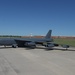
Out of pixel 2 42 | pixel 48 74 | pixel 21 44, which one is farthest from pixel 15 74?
pixel 21 44

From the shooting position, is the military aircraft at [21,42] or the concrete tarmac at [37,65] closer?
the concrete tarmac at [37,65]

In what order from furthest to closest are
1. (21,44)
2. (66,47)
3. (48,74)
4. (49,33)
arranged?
(49,33)
(21,44)
(66,47)
(48,74)

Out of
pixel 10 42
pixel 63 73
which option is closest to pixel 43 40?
pixel 10 42

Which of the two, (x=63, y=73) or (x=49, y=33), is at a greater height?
(x=49, y=33)

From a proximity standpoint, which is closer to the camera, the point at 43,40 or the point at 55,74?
the point at 55,74

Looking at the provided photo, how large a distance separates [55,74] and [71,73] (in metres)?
1.31

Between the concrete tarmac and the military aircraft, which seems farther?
the military aircraft

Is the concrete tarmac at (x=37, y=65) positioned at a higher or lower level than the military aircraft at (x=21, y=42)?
lower

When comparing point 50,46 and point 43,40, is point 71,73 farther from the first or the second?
point 43,40

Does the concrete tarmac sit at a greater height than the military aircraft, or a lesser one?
lesser

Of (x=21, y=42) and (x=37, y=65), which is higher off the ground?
(x=21, y=42)

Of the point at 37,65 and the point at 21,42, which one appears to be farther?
the point at 21,42

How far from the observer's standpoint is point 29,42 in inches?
1815

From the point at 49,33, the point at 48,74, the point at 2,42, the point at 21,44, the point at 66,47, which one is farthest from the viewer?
the point at 49,33
